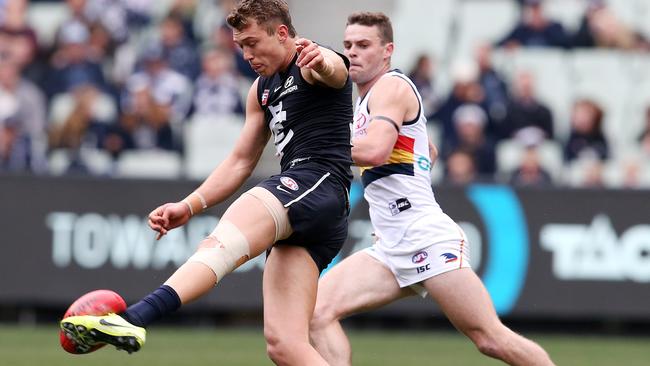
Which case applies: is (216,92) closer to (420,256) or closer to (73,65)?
(73,65)

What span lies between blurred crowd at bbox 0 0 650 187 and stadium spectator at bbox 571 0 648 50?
0.01m

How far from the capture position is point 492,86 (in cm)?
1542

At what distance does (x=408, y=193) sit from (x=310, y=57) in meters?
1.58

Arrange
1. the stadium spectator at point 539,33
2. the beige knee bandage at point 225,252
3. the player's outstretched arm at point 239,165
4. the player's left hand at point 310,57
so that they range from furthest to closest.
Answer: the stadium spectator at point 539,33, the player's outstretched arm at point 239,165, the beige knee bandage at point 225,252, the player's left hand at point 310,57

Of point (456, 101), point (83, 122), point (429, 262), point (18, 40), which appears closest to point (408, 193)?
point (429, 262)

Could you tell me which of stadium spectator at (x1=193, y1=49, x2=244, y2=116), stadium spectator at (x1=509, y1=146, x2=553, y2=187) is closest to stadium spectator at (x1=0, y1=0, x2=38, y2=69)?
stadium spectator at (x1=193, y1=49, x2=244, y2=116)

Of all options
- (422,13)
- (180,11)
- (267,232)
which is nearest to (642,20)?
(422,13)

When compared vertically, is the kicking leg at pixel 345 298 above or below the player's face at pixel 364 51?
below

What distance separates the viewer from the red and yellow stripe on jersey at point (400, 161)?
25.3 feet

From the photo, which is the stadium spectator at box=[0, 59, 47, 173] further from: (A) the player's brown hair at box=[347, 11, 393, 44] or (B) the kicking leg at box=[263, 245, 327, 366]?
(B) the kicking leg at box=[263, 245, 327, 366]

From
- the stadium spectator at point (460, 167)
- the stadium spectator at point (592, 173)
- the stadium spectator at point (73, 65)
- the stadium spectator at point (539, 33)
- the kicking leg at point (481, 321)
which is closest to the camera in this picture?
the kicking leg at point (481, 321)

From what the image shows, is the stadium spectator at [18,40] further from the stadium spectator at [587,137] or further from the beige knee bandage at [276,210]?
the beige knee bandage at [276,210]

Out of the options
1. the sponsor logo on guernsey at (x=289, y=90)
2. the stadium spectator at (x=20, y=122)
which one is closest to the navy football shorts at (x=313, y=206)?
the sponsor logo on guernsey at (x=289, y=90)

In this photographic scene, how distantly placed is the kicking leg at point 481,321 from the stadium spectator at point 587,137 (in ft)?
24.9
